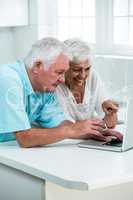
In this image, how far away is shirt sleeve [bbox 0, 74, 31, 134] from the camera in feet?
6.86

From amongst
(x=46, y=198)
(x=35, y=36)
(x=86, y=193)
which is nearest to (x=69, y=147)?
(x=86, y=193)

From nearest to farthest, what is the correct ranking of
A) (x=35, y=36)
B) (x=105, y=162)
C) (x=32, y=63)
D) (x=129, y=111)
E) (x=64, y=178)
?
(x=64, y=178) → (x=105, y=162) → (x=129, y=111) → (x=32, y=63) → (x=35, y=36)

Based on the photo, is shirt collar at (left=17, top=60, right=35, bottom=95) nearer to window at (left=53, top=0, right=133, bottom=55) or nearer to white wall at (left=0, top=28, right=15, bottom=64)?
window at (left=53, top=0, right=133, bottom=55)

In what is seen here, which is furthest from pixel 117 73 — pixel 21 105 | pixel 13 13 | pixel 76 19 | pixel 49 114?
pixel 21 105

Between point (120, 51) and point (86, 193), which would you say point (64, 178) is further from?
point (120, 51)

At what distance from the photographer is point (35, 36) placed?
4387 mm

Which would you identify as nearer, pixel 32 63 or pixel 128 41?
pixel 32 63

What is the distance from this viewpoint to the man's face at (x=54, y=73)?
218 centimetres

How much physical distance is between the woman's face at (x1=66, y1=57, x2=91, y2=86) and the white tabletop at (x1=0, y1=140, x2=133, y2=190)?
16.2 inches

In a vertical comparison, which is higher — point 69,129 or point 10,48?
point 10,48

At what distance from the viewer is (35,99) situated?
7.43ft

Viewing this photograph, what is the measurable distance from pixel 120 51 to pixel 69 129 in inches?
72.0

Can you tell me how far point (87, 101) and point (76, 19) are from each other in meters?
1.76

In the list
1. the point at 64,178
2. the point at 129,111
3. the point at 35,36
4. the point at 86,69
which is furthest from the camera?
the point at 35,36
